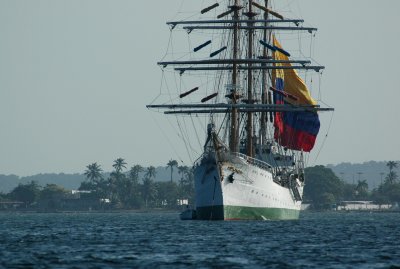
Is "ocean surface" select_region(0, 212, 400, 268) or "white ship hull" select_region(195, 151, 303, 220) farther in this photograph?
"white ship hull" select_region(195, 151, 303, 220)

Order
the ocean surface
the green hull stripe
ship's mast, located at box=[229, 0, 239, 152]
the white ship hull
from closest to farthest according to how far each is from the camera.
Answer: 1. the ocean surface
2. the white ship hull
3. the green hull stripe
4. ship's mast, located at box=[229, 0, 239, 152]

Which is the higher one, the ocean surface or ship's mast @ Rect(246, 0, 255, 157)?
ship's mast @ Rect(246, 0, 255, 157)

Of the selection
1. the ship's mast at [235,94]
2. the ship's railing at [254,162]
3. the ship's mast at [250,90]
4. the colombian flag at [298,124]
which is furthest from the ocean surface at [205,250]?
the colombian flag at [298,124]

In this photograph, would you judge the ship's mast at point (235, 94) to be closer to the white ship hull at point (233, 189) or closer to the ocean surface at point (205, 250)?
the white ship hull at point (233, 189)

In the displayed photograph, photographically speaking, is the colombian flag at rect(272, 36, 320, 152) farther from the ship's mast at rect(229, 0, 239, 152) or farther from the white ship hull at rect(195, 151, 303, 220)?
the ship's mast at rect(229, 0, 239, 152)

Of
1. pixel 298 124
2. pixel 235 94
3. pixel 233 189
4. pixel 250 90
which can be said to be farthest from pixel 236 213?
pixel 298 124

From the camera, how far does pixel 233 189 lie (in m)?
122

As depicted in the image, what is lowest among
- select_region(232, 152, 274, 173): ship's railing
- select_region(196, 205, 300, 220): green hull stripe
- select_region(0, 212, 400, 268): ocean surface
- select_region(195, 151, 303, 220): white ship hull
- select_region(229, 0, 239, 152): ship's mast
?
select_region(0, 212, 400, 268): ocean surface

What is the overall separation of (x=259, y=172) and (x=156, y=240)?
137 feet

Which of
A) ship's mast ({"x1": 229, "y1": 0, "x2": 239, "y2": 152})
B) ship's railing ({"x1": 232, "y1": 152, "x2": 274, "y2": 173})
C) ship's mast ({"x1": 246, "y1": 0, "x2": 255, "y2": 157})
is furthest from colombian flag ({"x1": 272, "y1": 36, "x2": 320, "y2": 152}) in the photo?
ship's mast ({"x1": 229, "y1": 0, "x2": 239, "y2": 152})

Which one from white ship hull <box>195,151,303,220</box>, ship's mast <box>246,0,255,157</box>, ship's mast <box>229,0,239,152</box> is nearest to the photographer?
white ship hull <box>195,151,303,220</box>

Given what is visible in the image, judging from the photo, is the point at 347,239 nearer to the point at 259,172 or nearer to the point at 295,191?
the point at 259,172

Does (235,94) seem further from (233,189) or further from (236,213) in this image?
(236,213)

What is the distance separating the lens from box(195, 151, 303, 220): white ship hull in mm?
120500
